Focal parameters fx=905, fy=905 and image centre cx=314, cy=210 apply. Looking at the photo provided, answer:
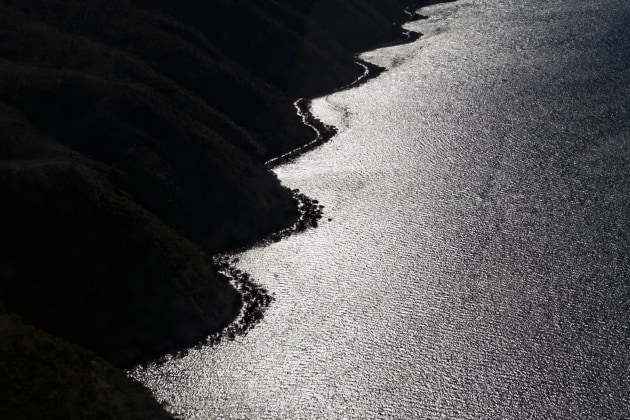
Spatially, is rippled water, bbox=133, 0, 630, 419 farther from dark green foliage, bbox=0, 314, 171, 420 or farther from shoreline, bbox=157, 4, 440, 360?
dark green foliage, bbox=0, 314, 171, 420

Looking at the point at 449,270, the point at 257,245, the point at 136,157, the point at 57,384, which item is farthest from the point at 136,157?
the point at 57,384

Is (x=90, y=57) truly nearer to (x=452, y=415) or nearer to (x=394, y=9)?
(x=452, y=415)

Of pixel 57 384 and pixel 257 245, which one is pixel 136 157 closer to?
pixel 257 245

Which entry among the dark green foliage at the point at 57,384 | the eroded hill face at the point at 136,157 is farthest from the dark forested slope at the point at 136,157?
the dark green foliage at the point at 57,384

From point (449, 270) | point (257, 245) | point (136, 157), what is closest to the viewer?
point (449, 270)

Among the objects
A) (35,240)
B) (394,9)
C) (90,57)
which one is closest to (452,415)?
(35,240)

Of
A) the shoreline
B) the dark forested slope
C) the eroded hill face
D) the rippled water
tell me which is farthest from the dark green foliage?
the shoreline
